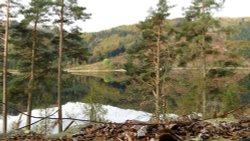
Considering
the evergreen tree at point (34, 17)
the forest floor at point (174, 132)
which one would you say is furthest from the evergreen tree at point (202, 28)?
the forest floor at point (174, 132)

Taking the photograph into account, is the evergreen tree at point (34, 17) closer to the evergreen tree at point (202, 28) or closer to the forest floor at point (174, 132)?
the evergreen tree at point (202, 28)

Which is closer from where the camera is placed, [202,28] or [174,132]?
[174,132]

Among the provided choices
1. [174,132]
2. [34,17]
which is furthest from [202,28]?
[174,132]

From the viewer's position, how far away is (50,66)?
1251 inches

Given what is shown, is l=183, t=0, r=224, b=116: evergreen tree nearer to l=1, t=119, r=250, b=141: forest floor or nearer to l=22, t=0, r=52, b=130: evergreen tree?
l=22, t=0, r=52, b=130: evergreen tree

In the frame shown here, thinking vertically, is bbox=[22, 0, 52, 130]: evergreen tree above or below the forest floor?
above

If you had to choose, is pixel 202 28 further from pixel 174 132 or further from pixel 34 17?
pixel 174 132

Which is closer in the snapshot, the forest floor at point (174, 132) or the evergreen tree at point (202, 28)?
the forest floor at point (174, 132)

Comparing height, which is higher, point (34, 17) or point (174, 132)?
point (34, 17)

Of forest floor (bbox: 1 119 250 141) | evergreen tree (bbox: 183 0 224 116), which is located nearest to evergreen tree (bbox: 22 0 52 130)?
evergreen tree (bbox: 183 0 224 116)

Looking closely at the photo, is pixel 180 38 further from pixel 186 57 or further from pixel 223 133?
pixel 223 133

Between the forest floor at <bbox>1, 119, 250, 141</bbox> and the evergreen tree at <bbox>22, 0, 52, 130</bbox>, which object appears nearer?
the forest floor at <bbox>1, 119, 250, 141</bbox>

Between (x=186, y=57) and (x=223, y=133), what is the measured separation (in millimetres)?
28605

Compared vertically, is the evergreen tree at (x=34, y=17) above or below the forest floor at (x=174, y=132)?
above
